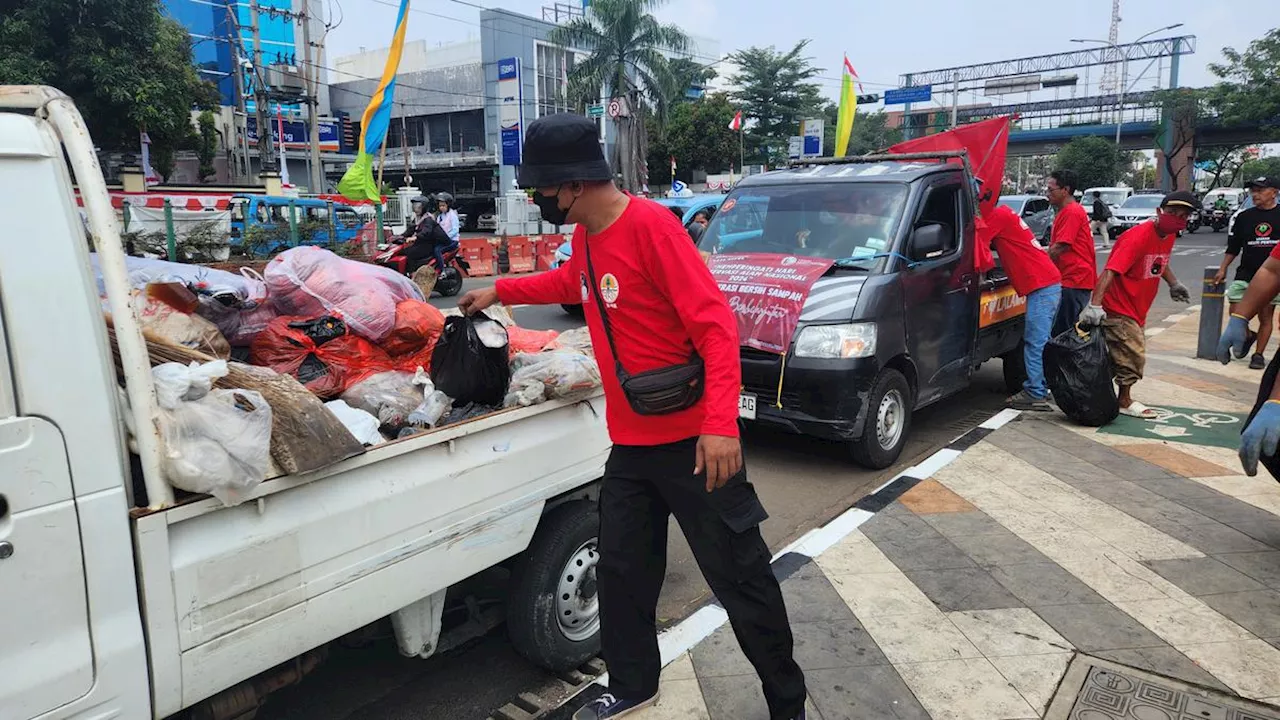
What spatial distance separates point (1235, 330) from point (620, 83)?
3099cm

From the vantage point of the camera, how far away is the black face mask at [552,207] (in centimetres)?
245

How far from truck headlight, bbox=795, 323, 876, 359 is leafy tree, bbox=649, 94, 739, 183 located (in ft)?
128

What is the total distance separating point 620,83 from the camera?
3284cm

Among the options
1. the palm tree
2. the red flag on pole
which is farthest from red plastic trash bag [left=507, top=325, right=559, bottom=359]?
the palm tree

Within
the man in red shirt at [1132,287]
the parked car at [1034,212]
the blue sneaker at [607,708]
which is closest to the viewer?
the blue sneaker at [607,708]

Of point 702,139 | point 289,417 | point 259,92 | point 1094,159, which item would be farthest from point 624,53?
point 1094,159

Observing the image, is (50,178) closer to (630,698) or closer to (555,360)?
(555,360)

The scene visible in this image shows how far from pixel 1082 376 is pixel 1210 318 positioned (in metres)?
4.43

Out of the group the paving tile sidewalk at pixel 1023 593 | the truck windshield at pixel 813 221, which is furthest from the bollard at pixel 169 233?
the paving tile sidewalk at pixel 1023 593

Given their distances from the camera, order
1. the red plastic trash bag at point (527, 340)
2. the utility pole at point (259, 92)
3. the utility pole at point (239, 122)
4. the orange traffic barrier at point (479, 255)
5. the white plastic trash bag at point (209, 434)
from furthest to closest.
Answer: the utility pole at point (239, 122)
the utility pole at point (259, 92)
the orange traffic barrier at point (479, 255)
the red plastic trash bag at point (527, 340)
the white plastic trash bag at point (209, 434)

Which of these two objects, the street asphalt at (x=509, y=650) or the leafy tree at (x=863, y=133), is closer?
the street asphalt at (x=509, y=650)

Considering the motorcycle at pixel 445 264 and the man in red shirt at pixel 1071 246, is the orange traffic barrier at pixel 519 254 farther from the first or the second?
the man in red shirt at pixel 1071 246

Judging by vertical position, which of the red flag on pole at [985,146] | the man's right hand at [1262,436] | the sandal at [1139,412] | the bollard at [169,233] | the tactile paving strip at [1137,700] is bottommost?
the tactile paving strip at [1137,700]

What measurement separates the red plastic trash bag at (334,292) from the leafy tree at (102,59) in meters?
17.4
